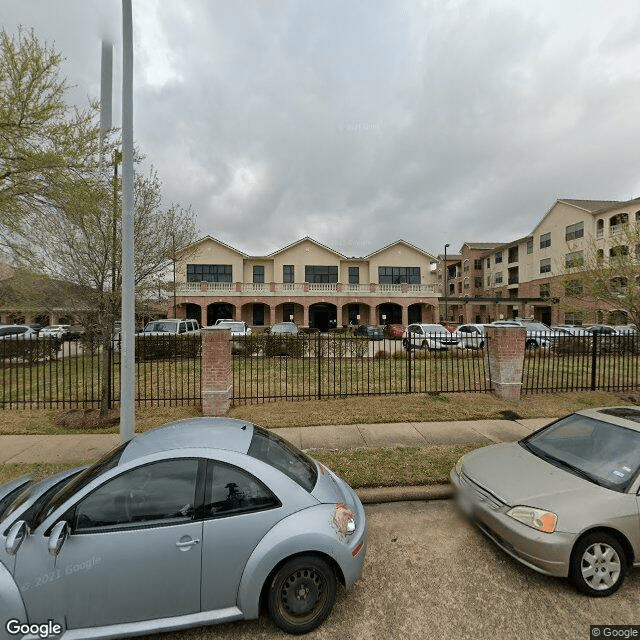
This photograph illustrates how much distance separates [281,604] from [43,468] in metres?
4.48

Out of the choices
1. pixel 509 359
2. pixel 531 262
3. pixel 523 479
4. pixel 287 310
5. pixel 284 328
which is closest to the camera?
pixel 523 479

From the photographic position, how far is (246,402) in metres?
8.32

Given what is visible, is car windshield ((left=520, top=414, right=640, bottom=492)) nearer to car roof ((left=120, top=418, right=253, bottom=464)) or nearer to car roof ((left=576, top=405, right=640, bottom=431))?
car roof ((left=576, top=405, right=640, bottom=431))

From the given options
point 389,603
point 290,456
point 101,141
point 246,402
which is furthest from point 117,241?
point 389,603

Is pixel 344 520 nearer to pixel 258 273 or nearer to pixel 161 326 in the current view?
pixel 161 326

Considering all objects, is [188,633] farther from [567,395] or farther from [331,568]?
[567,395]

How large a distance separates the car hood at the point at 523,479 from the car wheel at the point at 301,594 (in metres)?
1.83

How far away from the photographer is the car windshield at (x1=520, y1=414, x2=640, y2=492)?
3.10 meters

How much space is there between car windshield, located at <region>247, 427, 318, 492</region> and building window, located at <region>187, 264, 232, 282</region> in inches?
1321

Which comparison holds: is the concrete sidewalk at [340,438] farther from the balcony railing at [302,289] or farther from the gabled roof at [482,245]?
the gabled roof at [482,245]

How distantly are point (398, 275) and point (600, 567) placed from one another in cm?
3546

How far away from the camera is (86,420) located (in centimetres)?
705

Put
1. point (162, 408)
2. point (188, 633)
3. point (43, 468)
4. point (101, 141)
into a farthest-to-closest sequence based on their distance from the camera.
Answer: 1. point (162, 408)
2. point (101, 141)
3. point (43, 468)
4. point (188, 633)

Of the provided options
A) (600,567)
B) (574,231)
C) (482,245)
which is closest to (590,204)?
(574,231)
